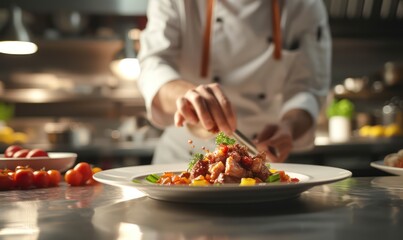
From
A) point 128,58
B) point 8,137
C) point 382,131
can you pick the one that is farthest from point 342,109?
point 8,137

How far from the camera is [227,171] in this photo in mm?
834

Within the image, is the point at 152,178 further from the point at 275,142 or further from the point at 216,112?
the point at 275,142

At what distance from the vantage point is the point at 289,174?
3.21ft

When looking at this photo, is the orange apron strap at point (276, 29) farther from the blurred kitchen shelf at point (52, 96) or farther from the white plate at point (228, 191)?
the blurred kitchen shelf at point (52, 96)

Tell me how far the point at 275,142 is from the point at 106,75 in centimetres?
381

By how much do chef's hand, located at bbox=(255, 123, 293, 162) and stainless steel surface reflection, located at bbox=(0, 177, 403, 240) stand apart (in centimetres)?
58

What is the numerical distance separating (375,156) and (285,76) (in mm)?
2021

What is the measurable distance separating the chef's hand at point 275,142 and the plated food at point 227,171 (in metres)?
0.53

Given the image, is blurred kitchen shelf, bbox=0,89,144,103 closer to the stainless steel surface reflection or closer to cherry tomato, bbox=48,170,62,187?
cherry tomato, bbox=48,170,62,187

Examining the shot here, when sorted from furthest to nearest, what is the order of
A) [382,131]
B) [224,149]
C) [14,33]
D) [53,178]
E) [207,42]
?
[382,131] → [14,33] → [207,42] → [53,178] → [224,149]

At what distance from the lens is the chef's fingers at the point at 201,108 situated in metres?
1.14

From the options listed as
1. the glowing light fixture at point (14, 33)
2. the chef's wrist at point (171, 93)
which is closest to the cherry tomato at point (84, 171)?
the chef's wrist at point (171, 93)

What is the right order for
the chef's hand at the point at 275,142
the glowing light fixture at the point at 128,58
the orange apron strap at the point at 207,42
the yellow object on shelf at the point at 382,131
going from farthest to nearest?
the yellow object on shelf at the point at 382,131 → the glowing light fixture at the point at 128,58 → the orange apron strap at the point at 207,42 → the chef's hand at the point at 275,142

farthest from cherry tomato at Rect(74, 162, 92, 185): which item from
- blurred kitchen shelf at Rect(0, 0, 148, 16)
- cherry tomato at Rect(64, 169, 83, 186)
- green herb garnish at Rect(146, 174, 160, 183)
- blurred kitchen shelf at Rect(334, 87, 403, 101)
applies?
blurred kitchen shelf at Rect(334, 87, 403, 101)
